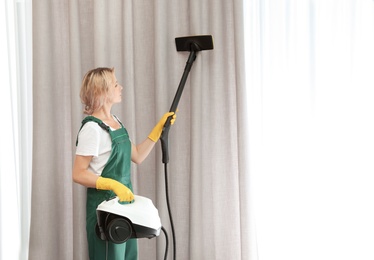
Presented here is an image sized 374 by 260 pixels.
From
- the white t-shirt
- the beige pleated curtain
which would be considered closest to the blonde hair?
the white t-shirt

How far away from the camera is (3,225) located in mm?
2766

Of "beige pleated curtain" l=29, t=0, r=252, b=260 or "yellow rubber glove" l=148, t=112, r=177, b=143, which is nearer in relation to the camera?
"yellow rubber glove" l=148, t=112, r=177, b=143

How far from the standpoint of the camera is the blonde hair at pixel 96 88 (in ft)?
8.21

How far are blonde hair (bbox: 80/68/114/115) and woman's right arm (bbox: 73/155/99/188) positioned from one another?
0.26 m

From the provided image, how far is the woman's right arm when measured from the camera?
2.40m

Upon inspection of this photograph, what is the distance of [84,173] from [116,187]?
18 cm

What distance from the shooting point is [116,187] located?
2.34m

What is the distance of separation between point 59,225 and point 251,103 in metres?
1.23

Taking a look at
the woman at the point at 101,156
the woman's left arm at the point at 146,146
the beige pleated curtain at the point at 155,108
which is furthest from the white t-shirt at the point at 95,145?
the beige pleated curtain at the point at 155,108

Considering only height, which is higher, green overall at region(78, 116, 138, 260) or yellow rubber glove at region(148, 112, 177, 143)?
yellow rubber glove at region(148, 112, 177, 143)

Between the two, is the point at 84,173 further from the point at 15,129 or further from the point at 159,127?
the point at 15,129

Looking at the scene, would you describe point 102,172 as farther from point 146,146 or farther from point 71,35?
point 71,35

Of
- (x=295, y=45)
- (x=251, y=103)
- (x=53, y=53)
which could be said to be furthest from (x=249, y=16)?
(x=53, y=53)

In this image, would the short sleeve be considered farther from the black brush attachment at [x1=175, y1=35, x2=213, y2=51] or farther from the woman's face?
the black brush attachment at [x1=175, y1=35, x2=213, y2=51]
